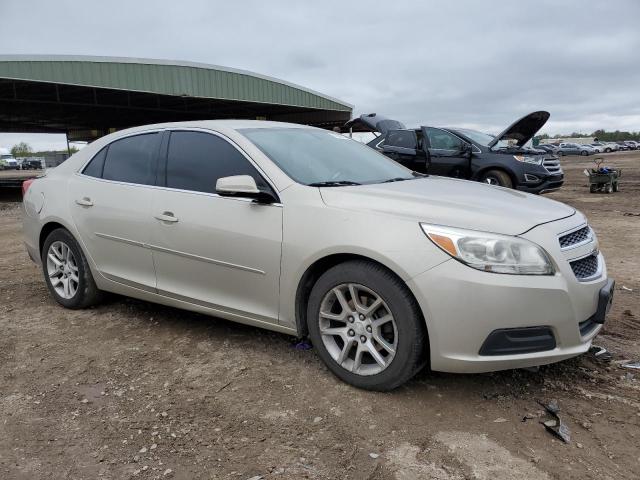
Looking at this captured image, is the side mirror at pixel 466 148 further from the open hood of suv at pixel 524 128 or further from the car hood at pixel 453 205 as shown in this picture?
the car hood at pixel 453 205

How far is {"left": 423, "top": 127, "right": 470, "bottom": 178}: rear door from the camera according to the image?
1079 cm

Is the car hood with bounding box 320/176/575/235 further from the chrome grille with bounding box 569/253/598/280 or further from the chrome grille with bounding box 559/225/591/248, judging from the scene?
the chrome grille with bounding box 569/253/598/280

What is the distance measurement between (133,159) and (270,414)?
2.36 meters

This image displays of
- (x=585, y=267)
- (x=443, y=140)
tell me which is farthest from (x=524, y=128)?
(x=585, y=267)

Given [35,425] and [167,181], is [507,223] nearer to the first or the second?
[167,181]

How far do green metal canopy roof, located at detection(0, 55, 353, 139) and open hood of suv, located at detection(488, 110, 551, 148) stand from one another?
45.2 ft

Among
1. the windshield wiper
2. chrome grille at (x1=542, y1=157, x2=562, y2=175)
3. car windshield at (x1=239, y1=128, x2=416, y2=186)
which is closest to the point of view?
the windshield wiper

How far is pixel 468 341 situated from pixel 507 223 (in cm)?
64

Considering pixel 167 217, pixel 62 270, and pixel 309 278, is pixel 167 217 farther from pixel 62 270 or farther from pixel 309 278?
pixel 62 270

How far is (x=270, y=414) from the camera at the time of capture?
278 cm

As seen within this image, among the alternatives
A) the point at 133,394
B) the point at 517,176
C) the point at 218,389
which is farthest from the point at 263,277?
the point at 517,176

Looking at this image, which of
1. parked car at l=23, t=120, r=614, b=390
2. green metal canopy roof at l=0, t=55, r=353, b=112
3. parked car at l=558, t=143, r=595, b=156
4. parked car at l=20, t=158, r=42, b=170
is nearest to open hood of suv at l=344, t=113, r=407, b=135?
parked car at l=23, t=120, r=614, b=390

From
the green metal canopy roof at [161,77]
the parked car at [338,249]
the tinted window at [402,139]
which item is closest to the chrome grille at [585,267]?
the parked car at [338,249]

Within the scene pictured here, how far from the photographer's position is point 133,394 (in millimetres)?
Answer: 3043
